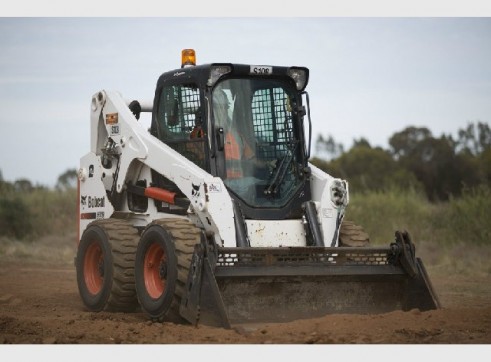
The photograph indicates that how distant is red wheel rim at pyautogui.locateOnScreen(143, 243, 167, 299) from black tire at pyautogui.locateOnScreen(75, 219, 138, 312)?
0.69 metres

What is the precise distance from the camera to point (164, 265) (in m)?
10.8

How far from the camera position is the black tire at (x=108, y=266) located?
1188 centimetres

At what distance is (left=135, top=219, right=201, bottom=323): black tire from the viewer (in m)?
10.4

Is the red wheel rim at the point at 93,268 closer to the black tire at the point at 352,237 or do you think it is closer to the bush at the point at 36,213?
the black tire at the point at 352,237

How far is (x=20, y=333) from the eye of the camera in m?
10.0

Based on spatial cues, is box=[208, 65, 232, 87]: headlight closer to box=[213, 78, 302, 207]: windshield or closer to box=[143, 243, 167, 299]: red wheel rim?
box=[213, 78, 302, 207]: windshield

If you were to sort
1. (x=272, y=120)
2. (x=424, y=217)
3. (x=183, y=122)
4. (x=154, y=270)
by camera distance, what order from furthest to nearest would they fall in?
(x=424, y=217) < (x=183, y=122) < (x=272, y=120) < (x=154, y=270)

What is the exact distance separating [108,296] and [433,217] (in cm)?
1330

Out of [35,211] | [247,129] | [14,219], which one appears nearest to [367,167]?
[35,211]

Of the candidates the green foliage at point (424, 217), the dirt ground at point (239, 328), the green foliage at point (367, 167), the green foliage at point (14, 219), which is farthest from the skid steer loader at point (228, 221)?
the green foliage at point (367, 167)

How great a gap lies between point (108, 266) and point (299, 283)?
2.63 meters

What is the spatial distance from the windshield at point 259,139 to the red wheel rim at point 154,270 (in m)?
1.12

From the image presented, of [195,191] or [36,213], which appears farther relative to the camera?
[36,213]

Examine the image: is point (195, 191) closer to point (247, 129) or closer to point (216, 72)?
point (247, 129)
